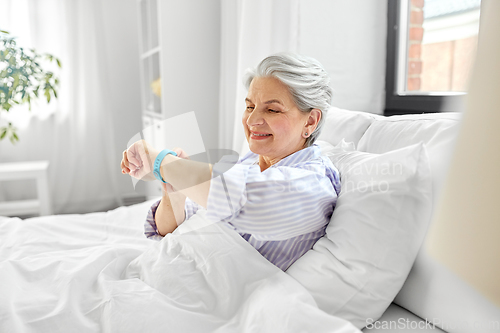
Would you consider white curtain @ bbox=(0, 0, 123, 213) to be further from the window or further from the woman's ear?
the woman's ear

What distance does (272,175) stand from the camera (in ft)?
2.53

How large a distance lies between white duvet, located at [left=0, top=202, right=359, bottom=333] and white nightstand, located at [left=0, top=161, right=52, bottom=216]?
1.61 meters

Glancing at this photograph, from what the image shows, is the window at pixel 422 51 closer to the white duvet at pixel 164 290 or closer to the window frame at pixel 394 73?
the window frame at pixel 394 73

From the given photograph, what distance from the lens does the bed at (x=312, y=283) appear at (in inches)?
29.6

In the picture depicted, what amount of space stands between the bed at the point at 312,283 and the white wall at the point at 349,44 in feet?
3.23

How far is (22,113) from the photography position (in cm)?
306

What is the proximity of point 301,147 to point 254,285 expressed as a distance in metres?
0.43

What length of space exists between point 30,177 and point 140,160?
86.0 inches

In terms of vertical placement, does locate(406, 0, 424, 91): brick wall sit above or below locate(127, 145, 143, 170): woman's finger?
above

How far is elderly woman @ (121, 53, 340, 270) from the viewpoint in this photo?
75 centimetres

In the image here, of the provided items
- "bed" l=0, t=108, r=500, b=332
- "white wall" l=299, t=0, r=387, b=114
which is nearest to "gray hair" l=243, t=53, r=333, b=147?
"bed" l=0, t=108, r=500, b=332

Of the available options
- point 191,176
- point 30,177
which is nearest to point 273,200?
point 191,176

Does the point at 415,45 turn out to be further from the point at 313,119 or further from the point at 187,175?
the point at 187,175

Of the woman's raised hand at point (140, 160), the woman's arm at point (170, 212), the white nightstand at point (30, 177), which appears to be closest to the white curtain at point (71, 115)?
the white nightstand at point (30, 177)
